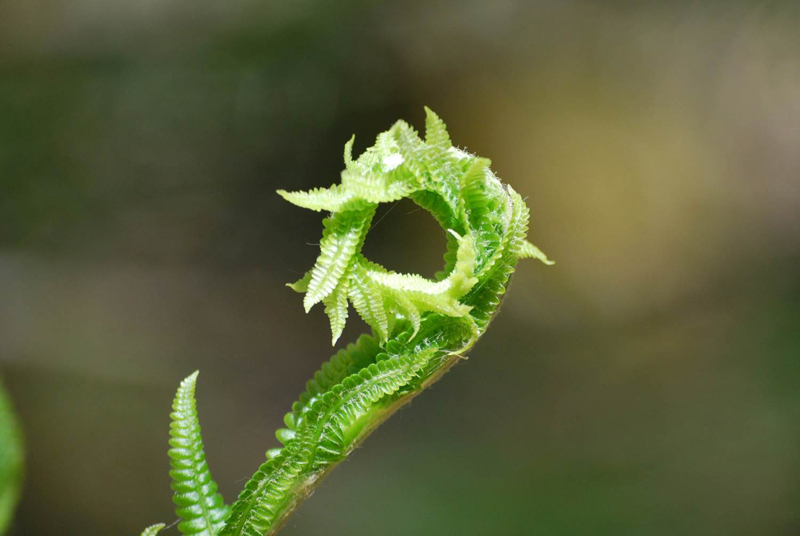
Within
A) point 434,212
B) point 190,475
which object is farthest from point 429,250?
point 190,475

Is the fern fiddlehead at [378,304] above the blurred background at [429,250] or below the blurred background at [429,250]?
below

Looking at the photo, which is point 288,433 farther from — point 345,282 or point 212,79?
point 212,79

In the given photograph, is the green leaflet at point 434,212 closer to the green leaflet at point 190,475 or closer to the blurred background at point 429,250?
the green leaflet at point 190,475

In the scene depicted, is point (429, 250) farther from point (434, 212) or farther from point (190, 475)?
point (190, 475)

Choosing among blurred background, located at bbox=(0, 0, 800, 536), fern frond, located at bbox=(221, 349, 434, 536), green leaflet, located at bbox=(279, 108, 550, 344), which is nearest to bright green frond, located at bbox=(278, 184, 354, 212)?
green leaflet, located at bbox=(279, 108, 550, 344)

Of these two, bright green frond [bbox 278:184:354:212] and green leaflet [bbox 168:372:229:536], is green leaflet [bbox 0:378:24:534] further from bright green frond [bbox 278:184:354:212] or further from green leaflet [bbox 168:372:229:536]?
bright green frond [bbox 278:184:354:212]

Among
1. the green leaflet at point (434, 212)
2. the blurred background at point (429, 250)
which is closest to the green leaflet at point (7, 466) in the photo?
the blurred background at point (429, 250)

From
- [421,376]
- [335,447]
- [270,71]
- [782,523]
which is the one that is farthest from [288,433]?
[782,523]

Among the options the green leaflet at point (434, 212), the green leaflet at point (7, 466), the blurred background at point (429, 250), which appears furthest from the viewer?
the blurred background at point (429, 250)
